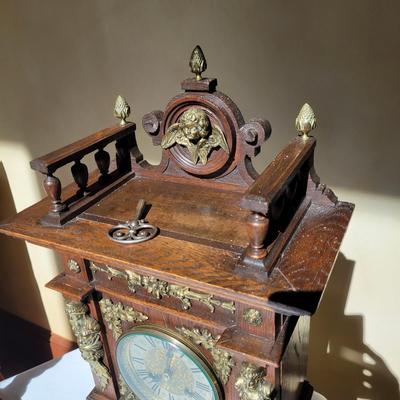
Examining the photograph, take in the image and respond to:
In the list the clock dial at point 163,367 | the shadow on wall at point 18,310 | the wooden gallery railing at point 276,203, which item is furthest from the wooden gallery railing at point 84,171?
the shadow on wall at point 18,310

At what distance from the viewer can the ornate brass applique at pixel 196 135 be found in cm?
110

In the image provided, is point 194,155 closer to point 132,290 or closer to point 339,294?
point 132,290

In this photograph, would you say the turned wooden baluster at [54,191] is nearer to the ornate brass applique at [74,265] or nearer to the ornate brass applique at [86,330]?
the ornate brass applique at [74,265]

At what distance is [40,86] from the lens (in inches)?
75.4

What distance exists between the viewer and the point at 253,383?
3.05ft

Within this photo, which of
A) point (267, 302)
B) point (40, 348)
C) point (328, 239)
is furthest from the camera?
point (40, 348)

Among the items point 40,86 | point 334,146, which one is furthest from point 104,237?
point 40,86

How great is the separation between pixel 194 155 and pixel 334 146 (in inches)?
19.6

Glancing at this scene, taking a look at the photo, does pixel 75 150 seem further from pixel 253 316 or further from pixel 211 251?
pixel 253 316

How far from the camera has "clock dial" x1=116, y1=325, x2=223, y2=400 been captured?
105 cm

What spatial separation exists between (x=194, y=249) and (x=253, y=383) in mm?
303

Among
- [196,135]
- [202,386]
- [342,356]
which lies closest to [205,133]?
[196,135]

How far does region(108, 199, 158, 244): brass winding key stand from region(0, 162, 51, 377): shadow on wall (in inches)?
60.5

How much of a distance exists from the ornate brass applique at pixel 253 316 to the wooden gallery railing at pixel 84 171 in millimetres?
507
